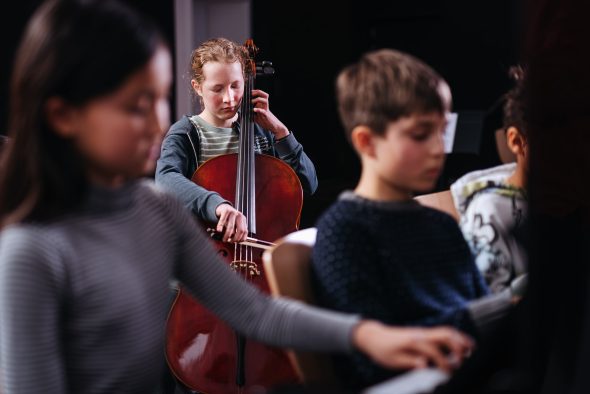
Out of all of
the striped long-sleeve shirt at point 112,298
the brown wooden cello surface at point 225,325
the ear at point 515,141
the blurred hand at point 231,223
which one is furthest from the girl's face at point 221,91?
the striped long-sleeve shirt at point 112,298

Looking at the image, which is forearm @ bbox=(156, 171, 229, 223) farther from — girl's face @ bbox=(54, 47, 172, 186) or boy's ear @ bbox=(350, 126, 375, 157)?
girl's face @ bbox=(54, 47, 172, 186)

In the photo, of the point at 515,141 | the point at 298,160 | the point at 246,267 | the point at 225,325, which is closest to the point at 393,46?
the point at 515,141

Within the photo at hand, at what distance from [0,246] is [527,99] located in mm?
693

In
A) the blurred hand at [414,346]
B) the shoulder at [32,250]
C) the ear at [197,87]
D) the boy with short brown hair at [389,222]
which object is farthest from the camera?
the ear at [197,87]

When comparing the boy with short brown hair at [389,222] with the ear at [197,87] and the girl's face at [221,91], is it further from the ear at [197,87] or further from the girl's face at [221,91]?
the ear at [197,87]

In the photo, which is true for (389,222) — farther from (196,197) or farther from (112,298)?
(196,197)

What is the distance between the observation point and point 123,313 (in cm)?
85

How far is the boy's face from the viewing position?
97 cm

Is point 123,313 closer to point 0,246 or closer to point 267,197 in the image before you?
point 0,246

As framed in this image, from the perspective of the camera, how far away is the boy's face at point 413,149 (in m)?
0.97

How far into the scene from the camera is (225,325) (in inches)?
64.6

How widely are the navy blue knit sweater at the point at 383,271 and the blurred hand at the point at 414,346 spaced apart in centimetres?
8

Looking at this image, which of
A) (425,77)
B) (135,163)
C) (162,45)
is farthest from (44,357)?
(425,77)

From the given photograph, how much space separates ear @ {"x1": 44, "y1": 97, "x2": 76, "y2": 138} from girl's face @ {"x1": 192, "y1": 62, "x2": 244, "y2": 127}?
0.85 meters
